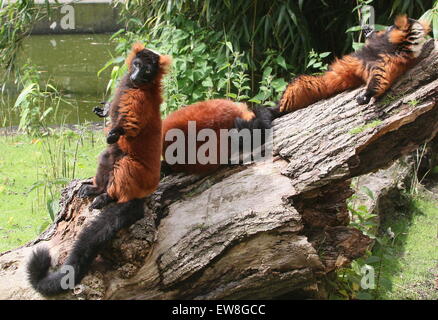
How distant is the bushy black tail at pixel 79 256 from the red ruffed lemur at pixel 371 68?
6.03 ft

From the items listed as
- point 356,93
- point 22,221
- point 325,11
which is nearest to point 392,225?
point 356,93

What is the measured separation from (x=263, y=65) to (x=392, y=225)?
231 cm

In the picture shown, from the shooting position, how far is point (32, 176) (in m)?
6.51

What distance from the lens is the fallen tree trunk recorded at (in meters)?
3.37

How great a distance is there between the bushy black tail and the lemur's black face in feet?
2.75

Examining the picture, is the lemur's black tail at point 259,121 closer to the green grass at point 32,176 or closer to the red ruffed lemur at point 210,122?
the red ruffed lemur at point 210,122

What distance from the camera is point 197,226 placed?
3.52m

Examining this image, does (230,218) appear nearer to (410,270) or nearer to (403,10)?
(410,270)

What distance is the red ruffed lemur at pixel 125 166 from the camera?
3.18 meters

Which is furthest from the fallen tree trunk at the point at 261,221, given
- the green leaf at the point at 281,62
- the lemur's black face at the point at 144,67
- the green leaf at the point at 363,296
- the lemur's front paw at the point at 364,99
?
the green leaf at the point at 281,62

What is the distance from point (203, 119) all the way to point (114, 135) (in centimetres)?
83

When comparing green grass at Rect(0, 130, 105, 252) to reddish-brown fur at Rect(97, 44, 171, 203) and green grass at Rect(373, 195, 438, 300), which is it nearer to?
reddish-brown fur at Rect(97, 44, 171, 203)

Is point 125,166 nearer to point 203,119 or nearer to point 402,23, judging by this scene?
point 203,119

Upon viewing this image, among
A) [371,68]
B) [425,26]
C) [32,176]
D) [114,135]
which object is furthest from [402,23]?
[32,176]
